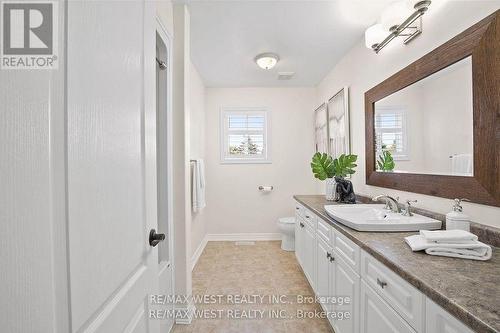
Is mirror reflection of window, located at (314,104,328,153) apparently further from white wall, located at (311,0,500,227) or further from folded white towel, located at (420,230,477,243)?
folded white towel, located at (420,230,477,243)

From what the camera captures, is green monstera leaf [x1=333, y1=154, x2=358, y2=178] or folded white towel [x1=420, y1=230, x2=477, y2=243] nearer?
folded white towel [x1=420, y1=230, x2=477, y2=243]

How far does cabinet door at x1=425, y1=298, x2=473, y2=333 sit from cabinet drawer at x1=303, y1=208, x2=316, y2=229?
4.21 ft

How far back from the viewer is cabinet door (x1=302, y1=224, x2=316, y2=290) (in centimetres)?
211

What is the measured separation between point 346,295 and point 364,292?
25 centimetres

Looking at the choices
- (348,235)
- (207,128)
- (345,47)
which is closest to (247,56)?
(345,47)

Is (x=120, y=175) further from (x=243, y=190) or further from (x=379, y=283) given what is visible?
(x=243, y=190)

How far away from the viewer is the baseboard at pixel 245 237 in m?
3.84

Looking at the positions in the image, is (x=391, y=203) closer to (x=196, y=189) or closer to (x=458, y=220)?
(x=458, y=220)

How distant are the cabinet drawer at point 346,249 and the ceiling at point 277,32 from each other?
174 centimetres

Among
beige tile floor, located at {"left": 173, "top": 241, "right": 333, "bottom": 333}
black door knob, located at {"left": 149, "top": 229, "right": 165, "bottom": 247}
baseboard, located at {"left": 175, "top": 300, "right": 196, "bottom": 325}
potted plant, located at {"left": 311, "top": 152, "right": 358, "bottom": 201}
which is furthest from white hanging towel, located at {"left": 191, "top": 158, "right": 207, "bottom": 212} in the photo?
black door knob, located at {"left": 149, "top": 229, "right": 165, "bottom": 247}

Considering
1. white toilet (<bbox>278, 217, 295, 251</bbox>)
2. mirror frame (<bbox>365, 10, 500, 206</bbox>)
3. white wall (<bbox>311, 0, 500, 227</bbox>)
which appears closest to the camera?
mirror frame (<bbox>365, 10, 500, 206</bbox>)

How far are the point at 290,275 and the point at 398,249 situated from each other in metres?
1.79

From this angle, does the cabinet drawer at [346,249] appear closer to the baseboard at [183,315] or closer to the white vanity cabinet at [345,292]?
the white vanity cabinet at [345,292]

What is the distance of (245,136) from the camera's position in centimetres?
392
